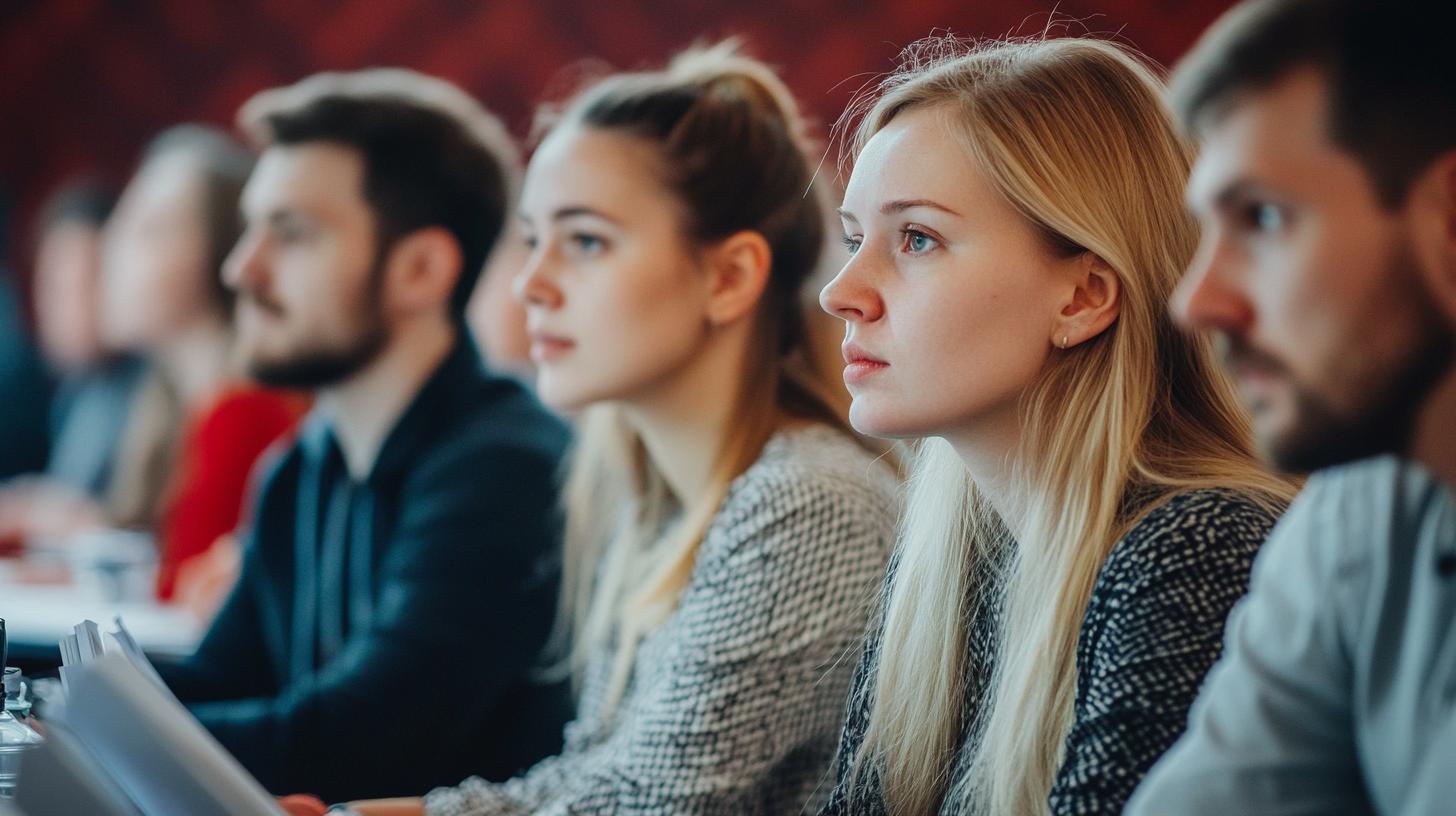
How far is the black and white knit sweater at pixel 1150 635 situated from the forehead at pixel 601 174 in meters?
Answer: 0.70

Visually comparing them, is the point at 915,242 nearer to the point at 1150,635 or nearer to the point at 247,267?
the point at 1150,635

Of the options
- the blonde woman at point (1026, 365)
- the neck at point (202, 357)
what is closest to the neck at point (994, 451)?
the blonde woman at point (1026, 365)

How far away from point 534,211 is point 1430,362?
104 centimetres

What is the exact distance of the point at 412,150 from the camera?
185 cm

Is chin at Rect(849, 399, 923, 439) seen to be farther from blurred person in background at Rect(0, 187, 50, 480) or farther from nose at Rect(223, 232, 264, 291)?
blurred person in background at Rect(0, 187, 50, 480)

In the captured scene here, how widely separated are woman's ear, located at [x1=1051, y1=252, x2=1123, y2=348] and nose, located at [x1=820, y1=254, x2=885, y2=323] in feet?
0.42

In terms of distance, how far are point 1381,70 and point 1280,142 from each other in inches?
1.8

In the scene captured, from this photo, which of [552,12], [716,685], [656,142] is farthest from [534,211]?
[552,12]

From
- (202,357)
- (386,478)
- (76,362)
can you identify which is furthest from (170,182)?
(386,478)

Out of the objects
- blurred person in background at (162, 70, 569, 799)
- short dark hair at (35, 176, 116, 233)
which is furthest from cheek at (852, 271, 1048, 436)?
short dark hair at (35, 176, 116, 233)

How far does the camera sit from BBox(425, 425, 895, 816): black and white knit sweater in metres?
1.16

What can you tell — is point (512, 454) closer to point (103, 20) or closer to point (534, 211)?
point (534, 211)

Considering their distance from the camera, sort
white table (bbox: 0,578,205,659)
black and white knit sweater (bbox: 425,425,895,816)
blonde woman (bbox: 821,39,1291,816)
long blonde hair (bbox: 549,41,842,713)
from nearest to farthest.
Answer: blonde woman (bbox: 821,39,1291,816) → black and white knit sweater (bbox: 425,425,895,816) → long blonde hair (bbox: 549,41,842,713) → white table (bbox: 0,578,205,659)

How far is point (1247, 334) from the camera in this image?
0.60 m
